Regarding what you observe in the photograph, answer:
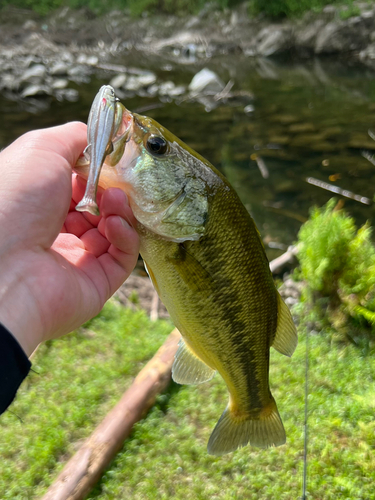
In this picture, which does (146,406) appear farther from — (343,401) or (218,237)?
(218,237)

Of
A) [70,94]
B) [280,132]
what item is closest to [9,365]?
[280,132]

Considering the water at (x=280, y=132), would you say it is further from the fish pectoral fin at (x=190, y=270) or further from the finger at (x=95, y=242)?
the fish pectoral fin at (x=190, y=270)

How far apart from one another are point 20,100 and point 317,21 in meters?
17.8

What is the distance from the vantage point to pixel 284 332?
Result: 208cm

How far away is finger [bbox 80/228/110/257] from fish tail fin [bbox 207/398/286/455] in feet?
3.52

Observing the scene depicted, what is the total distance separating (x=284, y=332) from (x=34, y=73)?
58.7ft

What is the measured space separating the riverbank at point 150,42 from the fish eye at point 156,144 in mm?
15037

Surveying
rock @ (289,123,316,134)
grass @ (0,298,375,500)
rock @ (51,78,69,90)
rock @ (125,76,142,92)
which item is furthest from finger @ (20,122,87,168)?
rock @ (51,78,69,90)

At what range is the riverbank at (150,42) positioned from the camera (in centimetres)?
1781

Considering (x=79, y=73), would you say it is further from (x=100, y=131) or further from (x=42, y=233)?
(x=100, y=131)

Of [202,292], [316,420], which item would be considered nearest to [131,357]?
[316,420]

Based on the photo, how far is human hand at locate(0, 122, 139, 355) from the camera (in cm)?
164

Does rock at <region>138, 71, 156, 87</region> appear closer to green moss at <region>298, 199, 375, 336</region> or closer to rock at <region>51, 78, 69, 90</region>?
rock at <region>51, 78, 69, 90</region>

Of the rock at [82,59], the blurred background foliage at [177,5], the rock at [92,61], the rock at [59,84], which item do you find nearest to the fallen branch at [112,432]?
the rock at [59,84]
